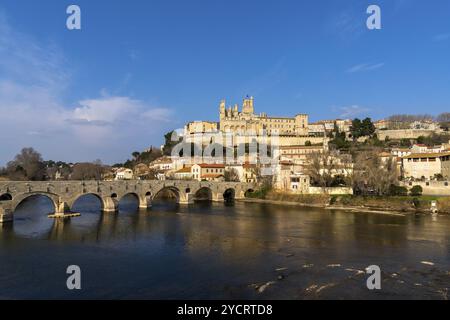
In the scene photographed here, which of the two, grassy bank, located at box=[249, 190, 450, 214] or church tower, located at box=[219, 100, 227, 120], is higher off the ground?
church tower, located at box=[219, 100, 227, 120]

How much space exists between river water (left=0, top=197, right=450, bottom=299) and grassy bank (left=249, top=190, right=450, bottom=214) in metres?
3.81

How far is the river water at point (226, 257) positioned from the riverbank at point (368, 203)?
3.78 meters

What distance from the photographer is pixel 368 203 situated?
3866cm

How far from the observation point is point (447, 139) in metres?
72.6

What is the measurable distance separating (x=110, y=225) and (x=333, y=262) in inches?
675

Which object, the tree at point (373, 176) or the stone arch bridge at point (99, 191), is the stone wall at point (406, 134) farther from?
the stone arch bridge at point (99, 191)

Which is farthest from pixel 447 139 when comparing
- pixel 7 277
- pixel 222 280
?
pixel 7 277

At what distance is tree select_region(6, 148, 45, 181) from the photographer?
5660 cm

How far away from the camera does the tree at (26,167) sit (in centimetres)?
5660

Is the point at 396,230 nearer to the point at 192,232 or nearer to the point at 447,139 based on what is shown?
the point at 192,232

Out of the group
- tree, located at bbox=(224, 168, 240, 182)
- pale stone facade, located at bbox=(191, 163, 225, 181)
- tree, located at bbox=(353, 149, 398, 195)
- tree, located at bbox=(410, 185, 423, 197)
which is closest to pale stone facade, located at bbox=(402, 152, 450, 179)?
tree, located at bbox=(353, 149, 398, 195)

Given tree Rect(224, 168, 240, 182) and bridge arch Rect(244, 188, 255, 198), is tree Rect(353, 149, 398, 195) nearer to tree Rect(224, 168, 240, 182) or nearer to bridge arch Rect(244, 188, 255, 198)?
bridge arch Rect(244, 188, 255, 198)

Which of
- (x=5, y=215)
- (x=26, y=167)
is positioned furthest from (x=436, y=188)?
(x=26, y=167)

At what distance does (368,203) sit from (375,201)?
675 millimetres
